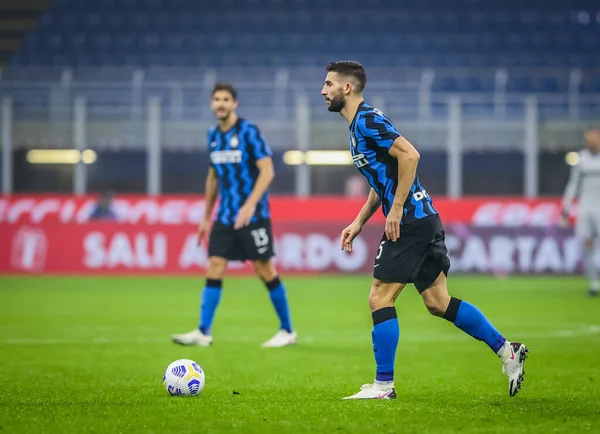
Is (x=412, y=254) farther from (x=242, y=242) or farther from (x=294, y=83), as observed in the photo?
(x=294, y=83)

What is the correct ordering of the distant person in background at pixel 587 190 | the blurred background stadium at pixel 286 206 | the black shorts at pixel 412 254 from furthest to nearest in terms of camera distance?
the distant person in background at pixel 587 190
the blurred background stadium at pixel 286 206
the black shorts at pixel 412 254

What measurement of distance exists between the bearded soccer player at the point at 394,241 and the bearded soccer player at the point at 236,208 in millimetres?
2996

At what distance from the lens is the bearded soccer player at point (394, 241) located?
18.2ft

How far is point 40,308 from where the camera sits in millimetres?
12586

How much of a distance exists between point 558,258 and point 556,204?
3.12m

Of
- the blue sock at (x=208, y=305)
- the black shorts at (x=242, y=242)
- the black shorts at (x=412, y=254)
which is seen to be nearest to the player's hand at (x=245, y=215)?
the black shorts at (x=242, y=242)

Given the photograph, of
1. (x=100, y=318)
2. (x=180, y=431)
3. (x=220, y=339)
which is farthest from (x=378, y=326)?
(x=100, y=318)

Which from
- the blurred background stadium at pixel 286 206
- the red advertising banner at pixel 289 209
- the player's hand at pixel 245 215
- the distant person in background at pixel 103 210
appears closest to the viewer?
the blurred background stadium at pixel 286 206

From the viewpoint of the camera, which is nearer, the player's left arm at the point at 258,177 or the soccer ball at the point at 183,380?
the soccer ball at the point at 183,380

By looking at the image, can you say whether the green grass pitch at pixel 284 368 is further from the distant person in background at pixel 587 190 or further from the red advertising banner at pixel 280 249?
the red advertising banner at pixel 280 249

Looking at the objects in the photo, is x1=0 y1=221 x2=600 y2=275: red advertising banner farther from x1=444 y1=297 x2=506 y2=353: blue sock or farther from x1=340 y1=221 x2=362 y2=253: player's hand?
x1=444 y1=297 x2=506 y2=353: blue sock

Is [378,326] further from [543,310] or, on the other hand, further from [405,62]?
[405,62]

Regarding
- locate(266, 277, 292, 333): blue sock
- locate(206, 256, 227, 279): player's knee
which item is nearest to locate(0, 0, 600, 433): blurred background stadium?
locate(266, 277, 292, 333): blue sock

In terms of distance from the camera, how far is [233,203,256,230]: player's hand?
8.59 m
